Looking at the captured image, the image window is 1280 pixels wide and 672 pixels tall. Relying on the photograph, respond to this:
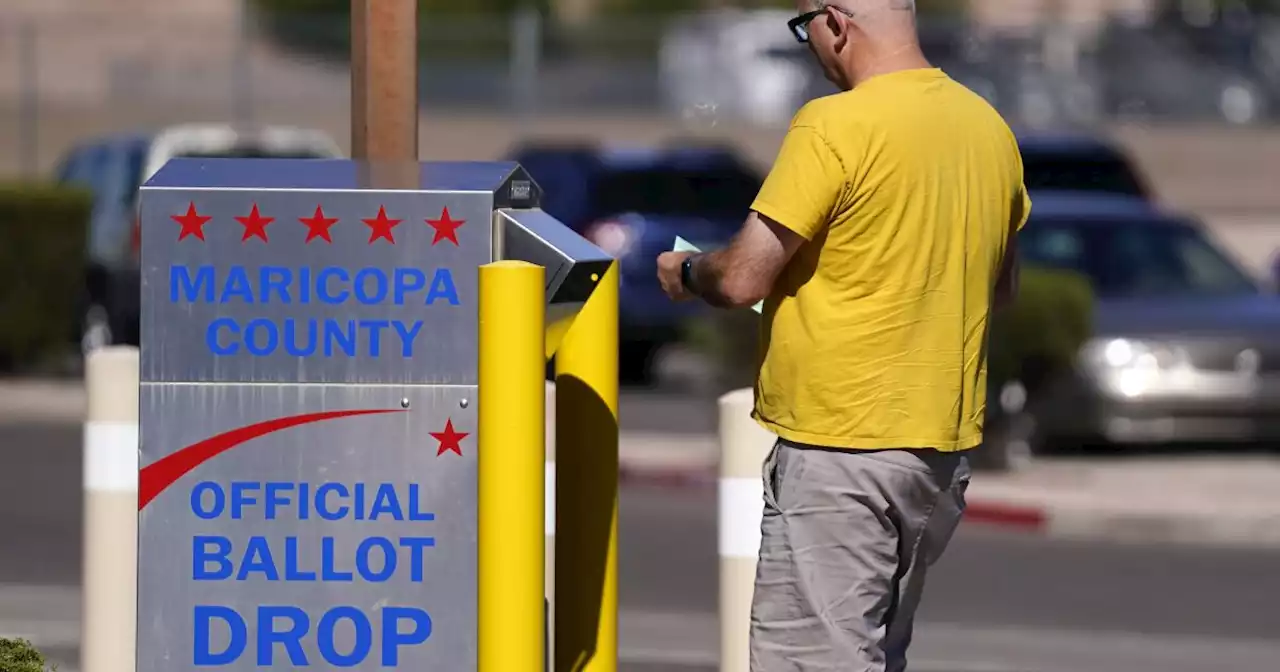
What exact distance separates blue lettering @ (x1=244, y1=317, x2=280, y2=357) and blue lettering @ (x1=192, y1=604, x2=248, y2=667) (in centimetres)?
54

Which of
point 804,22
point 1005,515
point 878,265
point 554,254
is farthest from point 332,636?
point 1005,515

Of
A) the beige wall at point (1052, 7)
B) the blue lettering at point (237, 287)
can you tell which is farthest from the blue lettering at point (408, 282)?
the beige wall at point (1052, 7)

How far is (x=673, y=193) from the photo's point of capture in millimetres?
17953

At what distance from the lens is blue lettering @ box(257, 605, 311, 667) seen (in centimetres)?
454

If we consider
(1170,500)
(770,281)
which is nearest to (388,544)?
(770,281)

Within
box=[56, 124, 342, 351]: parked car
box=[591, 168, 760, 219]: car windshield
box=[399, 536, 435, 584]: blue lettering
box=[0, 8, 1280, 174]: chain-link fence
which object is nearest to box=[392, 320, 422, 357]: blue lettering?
box=[399, 536, 435, 584]: blue lettering

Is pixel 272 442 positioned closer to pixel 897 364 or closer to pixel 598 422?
pixel 598 422

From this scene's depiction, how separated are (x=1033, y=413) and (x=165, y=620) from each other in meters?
8.77

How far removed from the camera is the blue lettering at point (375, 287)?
4457 millimetres

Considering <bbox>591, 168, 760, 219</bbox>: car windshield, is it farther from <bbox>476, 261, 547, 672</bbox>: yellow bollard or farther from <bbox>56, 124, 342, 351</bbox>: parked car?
<bbox>476, 261, 547, 672</bbox>: yellow bollard

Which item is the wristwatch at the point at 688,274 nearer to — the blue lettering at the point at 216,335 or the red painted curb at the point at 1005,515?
the blue lettering at the point at 216,335

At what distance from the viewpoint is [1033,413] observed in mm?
12695

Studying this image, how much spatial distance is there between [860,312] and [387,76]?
1.70 m

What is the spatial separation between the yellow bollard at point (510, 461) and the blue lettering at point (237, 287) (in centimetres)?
53
